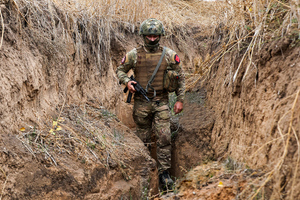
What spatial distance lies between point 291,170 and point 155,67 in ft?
9.00

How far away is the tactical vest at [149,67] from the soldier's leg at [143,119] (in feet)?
0.79

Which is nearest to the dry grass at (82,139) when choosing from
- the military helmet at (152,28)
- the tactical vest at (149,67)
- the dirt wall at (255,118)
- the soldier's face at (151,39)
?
the tactical vest at (149,67)

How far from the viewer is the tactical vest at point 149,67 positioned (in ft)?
15.0

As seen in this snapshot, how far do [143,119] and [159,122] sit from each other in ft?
0.98

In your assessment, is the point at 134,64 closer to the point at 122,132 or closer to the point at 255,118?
the point at 122,132

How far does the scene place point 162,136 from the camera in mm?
4488

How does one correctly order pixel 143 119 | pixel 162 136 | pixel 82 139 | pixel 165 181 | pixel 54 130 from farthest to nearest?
1. pixel 143 119
2. pixel 162 136
3. pixel 165 181
4. pixel 82 139
5. pixel 54 130

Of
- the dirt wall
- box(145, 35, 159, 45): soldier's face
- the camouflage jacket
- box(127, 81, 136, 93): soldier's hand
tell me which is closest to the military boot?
the dirt wall

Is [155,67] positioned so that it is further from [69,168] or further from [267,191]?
[267,191]

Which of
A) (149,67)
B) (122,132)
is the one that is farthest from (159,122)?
(149,67)

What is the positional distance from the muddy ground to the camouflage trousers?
0.84 ft

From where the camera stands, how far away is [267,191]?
2.43 metres

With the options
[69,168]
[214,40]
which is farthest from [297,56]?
[214,40]

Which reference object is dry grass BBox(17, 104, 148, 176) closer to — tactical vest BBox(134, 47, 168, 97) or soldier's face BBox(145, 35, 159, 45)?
tactical vest BBox(134, 47, 168, 97)
